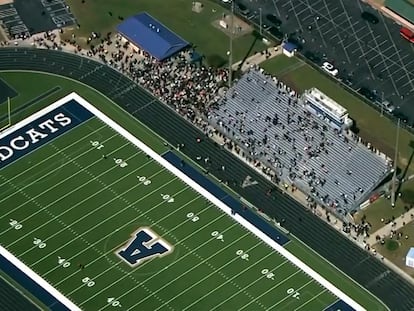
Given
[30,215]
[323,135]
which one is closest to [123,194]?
Answer: [30,215]

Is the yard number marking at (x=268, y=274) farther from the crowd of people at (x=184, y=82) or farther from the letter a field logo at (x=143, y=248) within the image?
the crowd of people at (x=184, y=82)

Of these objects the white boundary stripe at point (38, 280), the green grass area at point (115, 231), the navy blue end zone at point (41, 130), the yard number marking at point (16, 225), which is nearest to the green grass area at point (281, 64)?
the green grass area at point (115, 231)

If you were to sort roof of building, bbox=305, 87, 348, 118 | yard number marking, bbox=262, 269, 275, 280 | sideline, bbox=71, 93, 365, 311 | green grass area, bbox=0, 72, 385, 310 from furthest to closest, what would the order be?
roof of building, bbox=305, 87, 348, 118 → yard number marking, bbox=262, 269, 275, 280 → sideline, bbox=71, 93, 365, 311 → green grass area, bbox=0, 72, 385, 310

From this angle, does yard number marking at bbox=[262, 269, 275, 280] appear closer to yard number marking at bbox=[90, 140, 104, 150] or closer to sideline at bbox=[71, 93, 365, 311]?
sideline at bbox=[71, 93, 365, 311]

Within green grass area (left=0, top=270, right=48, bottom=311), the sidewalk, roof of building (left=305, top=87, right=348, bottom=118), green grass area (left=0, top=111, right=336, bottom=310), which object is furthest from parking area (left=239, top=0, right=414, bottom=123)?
green grass area (left=0, top=270, right=48, bottom=311)

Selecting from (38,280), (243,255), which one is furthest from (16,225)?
(243,255)

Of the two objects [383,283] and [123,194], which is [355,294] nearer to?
[383,283]

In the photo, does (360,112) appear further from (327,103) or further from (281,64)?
(281,64)
